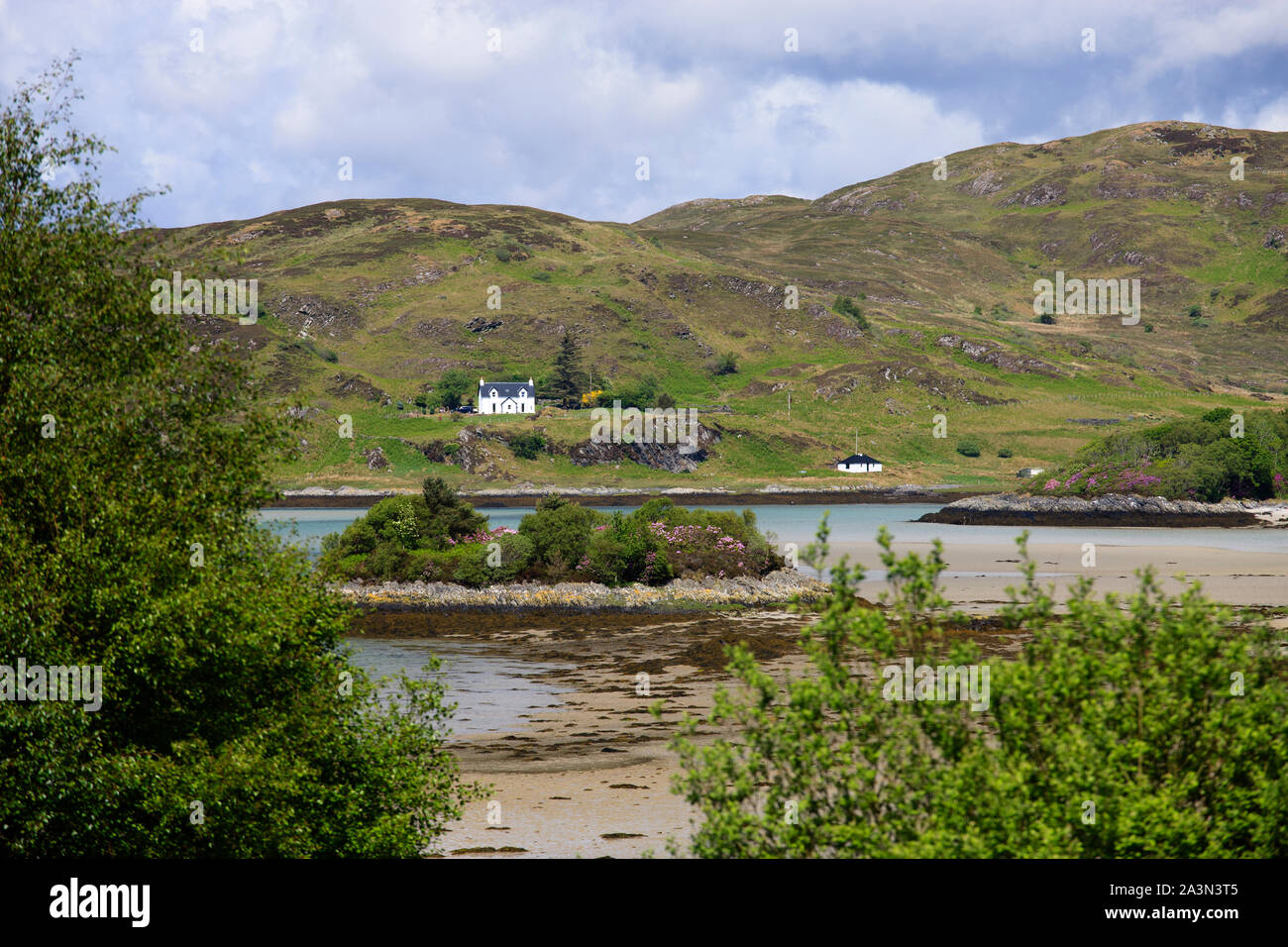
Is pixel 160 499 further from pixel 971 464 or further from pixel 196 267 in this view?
pixel 971 464

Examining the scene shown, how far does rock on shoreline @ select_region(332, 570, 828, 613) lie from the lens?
52.1 m

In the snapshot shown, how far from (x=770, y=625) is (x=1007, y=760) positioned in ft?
120

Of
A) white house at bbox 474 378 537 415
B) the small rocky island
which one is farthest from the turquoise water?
white house at bbox 474 378 537 415

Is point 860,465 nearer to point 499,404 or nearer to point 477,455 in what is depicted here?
point 477,455

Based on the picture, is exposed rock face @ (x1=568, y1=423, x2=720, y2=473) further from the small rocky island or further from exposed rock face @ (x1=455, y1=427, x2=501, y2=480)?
the small rocky island

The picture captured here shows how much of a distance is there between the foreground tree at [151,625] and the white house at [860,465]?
16537cm

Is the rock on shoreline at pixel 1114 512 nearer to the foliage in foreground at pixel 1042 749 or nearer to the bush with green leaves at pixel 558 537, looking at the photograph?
the bush with green leaves at pixel 558 537

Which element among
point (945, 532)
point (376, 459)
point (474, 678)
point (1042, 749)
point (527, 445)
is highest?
point (527, 445)

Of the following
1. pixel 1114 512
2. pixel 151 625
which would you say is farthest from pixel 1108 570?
pixel 151 625

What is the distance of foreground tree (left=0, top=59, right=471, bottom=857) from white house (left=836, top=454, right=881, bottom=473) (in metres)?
165

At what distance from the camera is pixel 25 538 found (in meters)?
13.3

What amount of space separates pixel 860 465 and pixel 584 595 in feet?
433

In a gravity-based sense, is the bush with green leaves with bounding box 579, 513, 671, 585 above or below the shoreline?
below

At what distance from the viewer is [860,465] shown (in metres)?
179
